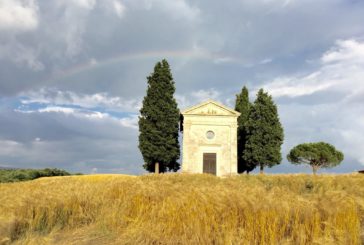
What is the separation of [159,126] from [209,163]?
6.38 m

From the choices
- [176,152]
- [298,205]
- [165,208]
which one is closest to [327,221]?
[298,205]

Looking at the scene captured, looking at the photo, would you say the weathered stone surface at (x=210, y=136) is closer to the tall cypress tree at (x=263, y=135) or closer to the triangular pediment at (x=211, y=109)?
the triangular pediment at (x=211, y=109)

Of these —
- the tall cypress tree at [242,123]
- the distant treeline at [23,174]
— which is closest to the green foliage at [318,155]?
the tall cypress tree at [242,123]

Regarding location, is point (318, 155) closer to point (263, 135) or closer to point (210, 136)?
point (263, 135)

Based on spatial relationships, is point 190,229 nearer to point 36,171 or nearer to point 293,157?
point 36,171

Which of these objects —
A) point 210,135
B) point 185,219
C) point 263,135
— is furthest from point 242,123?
point 185,219

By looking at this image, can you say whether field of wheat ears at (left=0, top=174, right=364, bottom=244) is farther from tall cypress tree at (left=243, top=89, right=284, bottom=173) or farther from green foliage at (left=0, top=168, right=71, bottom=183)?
tall cypress tree at (left=243, top=89, right=284, bottom=173)

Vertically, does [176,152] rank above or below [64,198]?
above

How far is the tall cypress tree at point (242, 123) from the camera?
3799 cm

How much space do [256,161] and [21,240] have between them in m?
30.7

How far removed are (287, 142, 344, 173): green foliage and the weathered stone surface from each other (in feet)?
48.3

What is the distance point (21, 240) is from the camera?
5.54 m

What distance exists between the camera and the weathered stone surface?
108 ft

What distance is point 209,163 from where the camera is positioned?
108ft
